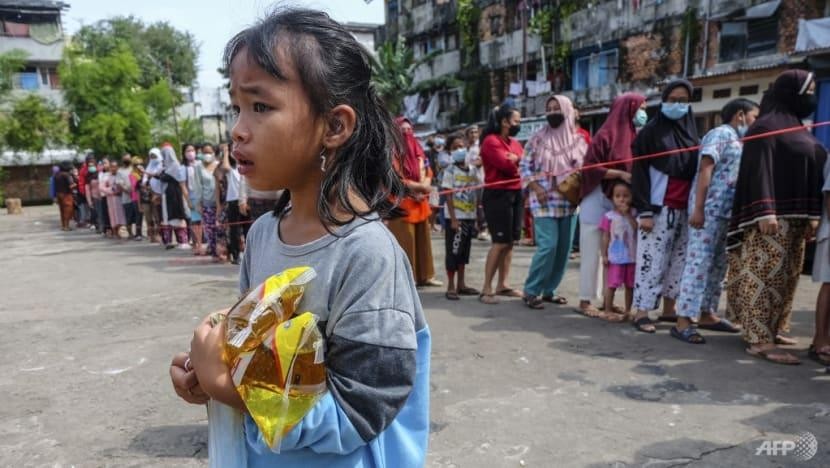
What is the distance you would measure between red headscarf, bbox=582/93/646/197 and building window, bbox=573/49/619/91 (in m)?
15.7

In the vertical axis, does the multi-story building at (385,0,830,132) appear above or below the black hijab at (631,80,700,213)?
above

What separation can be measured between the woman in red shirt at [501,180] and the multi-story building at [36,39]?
34.4 metres

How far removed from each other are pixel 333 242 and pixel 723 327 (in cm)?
424

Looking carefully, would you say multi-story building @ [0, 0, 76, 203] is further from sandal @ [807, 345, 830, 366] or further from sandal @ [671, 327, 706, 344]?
sandal @ [807, 345, 830, 366]

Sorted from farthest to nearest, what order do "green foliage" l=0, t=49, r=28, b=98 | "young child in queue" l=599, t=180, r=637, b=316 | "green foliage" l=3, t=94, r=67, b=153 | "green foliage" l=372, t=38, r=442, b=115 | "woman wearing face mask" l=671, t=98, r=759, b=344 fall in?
"green foliage" l=0, t=49, r=28, b=98 < "green foliage" l=3, t=94, r=67, b=153 < "green foliage" l=372, t=38, r=442, b=115 < "young child in queue" l=599, t=180, r=637, b=316 < "woman wearing face mask" l=671, t=98, r=759, b=344

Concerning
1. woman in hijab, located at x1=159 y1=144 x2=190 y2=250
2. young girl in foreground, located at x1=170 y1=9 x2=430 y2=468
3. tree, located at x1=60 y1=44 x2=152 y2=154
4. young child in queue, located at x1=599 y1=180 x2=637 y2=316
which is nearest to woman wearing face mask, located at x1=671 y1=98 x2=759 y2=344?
young child in queue, located at x1=599 y1=180 x2=637 y2=316

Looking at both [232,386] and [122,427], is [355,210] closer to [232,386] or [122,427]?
[232,386]

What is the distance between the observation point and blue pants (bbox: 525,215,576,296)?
507cm

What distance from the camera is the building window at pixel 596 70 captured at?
1917cm

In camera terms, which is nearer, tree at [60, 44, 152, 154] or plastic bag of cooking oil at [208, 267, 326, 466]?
plastic bag of cooking oil at [208, 267, 326, 466]

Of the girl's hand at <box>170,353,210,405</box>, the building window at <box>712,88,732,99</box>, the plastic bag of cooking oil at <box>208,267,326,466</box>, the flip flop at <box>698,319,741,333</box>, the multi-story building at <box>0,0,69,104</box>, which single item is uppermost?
the multi-story building at <box>0,0,69,104</box>

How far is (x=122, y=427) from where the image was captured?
2953 mm

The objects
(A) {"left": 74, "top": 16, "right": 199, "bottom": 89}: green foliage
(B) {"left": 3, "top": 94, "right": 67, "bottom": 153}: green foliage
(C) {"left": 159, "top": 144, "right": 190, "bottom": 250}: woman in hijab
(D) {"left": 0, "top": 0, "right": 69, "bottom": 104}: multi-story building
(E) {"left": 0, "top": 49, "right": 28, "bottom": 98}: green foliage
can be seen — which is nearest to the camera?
(C) {"left": 159, "top": 144, "right": 190, "bottom": 250}: woman in hijab

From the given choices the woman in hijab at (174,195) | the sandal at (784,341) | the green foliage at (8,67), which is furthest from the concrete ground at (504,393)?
the green foliage at (8,67)
